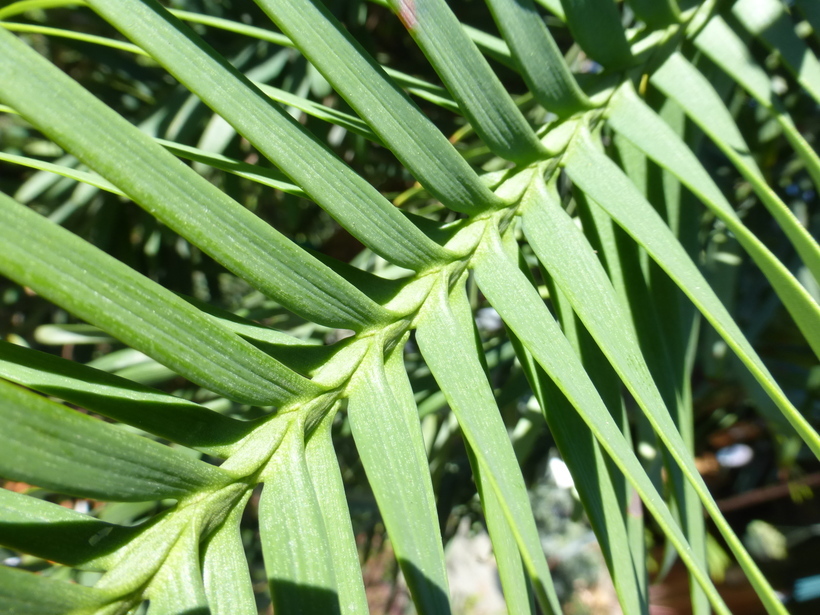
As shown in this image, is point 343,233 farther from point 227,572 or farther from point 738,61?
point 227,572

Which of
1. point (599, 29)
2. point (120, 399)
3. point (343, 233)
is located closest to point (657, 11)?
point (599, 29)

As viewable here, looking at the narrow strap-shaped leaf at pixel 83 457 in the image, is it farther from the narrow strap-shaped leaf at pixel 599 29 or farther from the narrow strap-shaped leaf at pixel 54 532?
the narrow strap-shaped leaf at pixel 599 29

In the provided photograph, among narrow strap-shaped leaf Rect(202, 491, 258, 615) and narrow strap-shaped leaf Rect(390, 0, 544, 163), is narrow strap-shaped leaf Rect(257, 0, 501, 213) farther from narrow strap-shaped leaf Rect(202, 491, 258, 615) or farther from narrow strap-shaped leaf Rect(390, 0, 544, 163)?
narrow strap-shaped leaf Rect(202, 491, 258, 615)

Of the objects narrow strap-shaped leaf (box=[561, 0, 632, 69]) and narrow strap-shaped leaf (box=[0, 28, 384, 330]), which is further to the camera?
narrow strap-shaped leaf (box=[561, 0, 632, 69])

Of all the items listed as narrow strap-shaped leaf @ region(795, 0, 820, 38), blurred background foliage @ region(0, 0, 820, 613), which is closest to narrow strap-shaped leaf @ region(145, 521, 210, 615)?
blurred background foliage @ region(0, 0, 820, 613)

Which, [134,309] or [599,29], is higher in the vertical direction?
[599,29]

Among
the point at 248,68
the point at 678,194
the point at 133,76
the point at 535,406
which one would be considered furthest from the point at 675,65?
the point at 133,76
